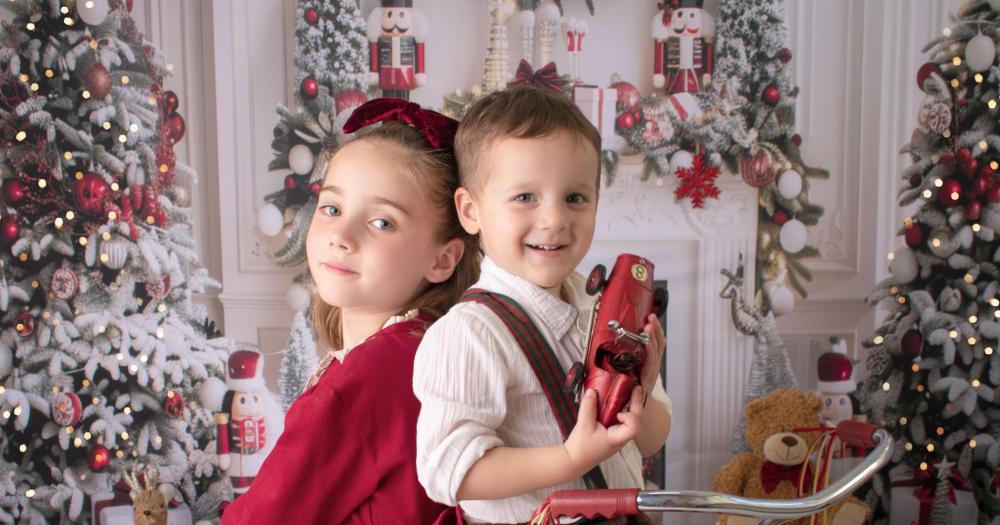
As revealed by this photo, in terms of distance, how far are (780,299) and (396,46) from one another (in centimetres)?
197

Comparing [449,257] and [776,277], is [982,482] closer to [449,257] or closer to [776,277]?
[776,277]

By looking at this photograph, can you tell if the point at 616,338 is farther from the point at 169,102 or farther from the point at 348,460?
the point at 169,102

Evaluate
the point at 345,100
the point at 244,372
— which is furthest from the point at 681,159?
the point at 244,372

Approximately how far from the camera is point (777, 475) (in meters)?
3.36

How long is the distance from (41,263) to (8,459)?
0.82 m

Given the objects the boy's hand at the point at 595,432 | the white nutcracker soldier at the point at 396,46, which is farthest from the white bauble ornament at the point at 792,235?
the boy's hand at the point at 595,432

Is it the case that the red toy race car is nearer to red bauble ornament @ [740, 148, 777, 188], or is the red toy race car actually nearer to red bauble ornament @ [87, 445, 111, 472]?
red bauble ornament @ [740, 148, 777, 188]

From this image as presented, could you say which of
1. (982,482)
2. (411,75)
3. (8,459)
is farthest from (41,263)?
(982,482)

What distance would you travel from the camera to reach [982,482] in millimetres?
3650

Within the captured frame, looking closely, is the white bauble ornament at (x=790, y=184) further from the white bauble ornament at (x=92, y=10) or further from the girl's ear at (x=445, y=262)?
the white bauble ornament at (x=92, y=10)

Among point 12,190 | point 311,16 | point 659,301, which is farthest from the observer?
point 311,16

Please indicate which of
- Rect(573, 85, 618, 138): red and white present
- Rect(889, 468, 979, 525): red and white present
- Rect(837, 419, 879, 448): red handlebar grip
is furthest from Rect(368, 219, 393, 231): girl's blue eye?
Rect(889, 468, 979, 525): red and white present

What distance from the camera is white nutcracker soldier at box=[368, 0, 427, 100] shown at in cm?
365

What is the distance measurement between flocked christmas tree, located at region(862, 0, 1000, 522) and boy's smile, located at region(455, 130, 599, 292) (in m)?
2.72
